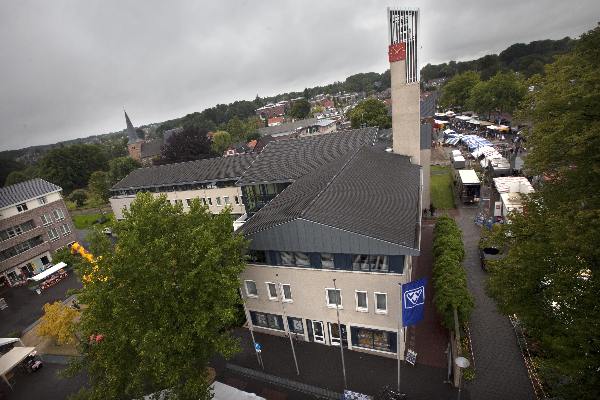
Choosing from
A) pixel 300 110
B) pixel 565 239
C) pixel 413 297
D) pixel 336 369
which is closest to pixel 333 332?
pixel 336 369

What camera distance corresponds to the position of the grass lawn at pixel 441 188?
4245 cm

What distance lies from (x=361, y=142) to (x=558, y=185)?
26.6m

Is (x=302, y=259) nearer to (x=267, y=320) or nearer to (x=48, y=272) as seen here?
(x=267, y=320)

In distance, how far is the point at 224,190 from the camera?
46.0 m

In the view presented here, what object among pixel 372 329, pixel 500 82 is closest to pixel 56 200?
pixel 372 329

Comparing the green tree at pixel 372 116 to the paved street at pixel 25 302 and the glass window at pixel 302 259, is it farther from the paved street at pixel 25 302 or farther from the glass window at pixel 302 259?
the paved street at pixel 25 302

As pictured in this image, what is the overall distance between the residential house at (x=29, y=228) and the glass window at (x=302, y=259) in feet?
141

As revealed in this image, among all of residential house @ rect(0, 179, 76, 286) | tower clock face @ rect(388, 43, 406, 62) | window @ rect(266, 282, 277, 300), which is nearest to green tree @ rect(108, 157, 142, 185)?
residential house @ rect(0, 179, 76, 286)

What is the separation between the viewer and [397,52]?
102 ft

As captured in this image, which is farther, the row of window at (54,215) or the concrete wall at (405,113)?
the row of window at (54,215)

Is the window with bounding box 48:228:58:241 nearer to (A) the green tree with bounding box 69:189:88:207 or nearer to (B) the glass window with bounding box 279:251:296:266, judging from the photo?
(A) the green tree with bounding box 69:189:88:207

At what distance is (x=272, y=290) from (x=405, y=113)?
906 inches

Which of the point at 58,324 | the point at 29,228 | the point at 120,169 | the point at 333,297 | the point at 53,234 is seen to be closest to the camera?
the point at 333,297

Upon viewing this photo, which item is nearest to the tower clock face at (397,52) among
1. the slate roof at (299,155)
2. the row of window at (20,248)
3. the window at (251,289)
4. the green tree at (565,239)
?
the slate roof at (299,155)
